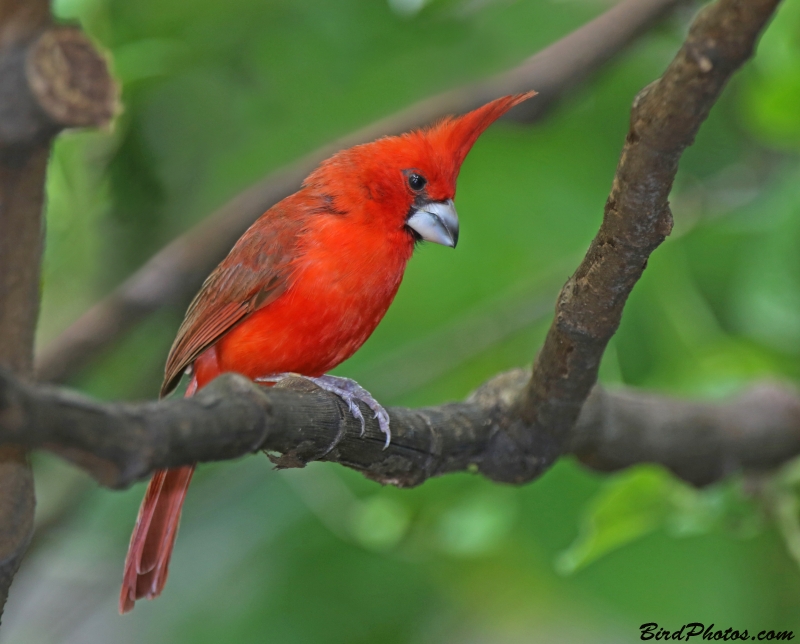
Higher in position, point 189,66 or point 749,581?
point 189,66

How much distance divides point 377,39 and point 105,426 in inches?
100

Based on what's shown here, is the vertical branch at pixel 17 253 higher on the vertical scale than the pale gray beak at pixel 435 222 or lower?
higher

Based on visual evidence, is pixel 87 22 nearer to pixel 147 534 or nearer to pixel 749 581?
pixel 147 534

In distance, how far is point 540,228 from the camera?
10.9 feet

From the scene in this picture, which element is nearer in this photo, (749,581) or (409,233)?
(409,233)

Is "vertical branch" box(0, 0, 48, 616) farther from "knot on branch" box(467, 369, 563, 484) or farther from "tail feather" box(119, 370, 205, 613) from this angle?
"knot on branch" box(467, 369, 563, 484)

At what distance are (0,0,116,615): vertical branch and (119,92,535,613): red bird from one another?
1006mm

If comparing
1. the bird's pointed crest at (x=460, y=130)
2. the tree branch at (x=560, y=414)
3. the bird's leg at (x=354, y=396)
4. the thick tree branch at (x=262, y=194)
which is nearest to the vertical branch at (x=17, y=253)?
the tree branch at (x=560, y=414)

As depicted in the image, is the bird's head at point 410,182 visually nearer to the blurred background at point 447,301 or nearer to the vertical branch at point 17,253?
the blurred background at point 447,301

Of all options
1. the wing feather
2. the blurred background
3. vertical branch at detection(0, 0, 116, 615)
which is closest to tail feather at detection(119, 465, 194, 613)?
the wing feather

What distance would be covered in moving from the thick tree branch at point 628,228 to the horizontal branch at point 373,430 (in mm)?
103

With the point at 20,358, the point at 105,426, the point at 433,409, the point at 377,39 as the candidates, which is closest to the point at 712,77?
the point at 105,426

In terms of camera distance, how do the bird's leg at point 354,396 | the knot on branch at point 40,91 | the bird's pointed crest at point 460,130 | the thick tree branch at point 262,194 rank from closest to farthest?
the knot on branch at point 40,91
the bird's leg at point 354,396
the bird's pointed crest at point 460,130
the thick tree branch at point 262,194

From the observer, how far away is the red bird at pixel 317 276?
2418mm
